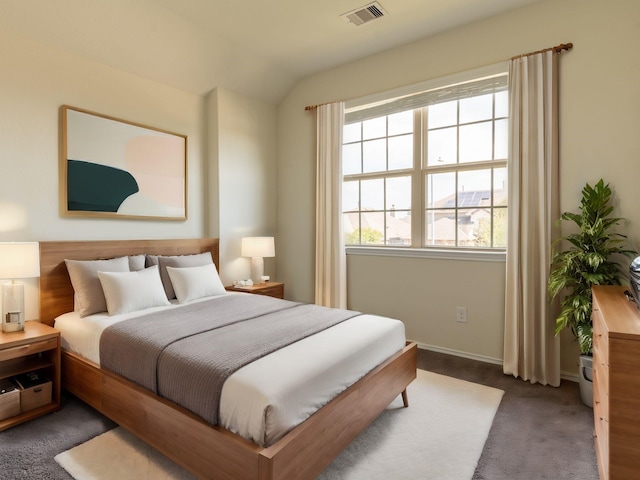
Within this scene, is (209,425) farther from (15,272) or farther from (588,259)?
(588,259)

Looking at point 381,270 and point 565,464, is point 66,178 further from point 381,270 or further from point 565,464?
point 565,464

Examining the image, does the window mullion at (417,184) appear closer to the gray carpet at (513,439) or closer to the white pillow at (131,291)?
the gray carpet at (513,439)

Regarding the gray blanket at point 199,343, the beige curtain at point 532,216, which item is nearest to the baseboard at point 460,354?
the beige curtain at point 532,216

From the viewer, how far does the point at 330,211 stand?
156 inches

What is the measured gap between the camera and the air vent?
115 inches

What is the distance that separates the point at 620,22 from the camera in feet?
8.39

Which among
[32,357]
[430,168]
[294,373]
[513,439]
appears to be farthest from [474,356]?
[32,357]

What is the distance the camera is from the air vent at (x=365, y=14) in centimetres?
291

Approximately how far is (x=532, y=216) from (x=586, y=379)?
1207 millimetres

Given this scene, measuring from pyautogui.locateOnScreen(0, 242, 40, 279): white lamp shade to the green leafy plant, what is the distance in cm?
348

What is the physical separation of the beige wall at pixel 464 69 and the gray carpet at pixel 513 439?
610 millimetres

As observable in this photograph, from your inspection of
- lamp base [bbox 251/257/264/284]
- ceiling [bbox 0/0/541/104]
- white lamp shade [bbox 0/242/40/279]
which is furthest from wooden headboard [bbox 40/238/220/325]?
ceiling [bbox 0/0/541/104]

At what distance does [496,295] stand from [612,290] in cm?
96

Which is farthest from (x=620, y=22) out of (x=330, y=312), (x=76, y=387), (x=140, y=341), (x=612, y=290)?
(x=76, y=387)
